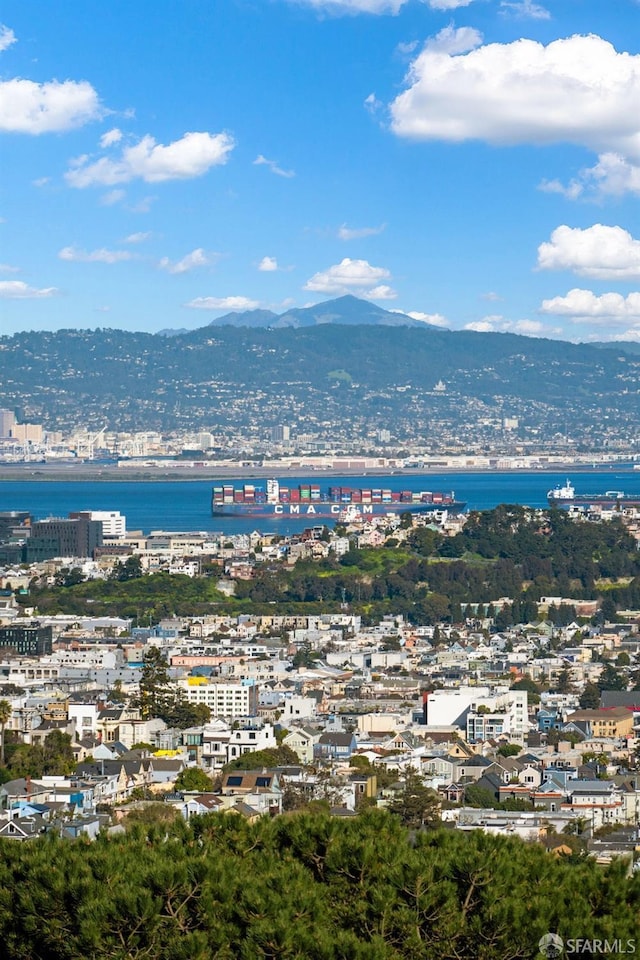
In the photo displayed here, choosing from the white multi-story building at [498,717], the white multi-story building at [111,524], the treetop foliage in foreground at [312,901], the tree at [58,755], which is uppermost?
the treetop foliage in foreground at [312,901]

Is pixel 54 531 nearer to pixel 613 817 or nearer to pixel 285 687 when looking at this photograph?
pixel 285 687

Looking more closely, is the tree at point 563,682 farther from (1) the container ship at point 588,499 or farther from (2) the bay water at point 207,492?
(1) the container ship at point 588,499

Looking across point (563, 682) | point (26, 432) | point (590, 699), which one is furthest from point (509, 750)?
point (26, 432)

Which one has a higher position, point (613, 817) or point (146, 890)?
point (146, 890)

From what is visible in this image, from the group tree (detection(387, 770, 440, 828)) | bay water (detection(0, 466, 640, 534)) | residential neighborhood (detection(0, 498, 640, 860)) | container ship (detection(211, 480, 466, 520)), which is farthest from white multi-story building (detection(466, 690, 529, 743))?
container ship (detection(211, 480, 466, 520))

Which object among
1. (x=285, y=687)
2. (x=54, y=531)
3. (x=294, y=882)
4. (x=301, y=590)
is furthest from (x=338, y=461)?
(x=294, y=882)

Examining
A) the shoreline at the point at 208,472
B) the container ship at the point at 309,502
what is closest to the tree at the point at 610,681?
the container ship at the point at 309,502
